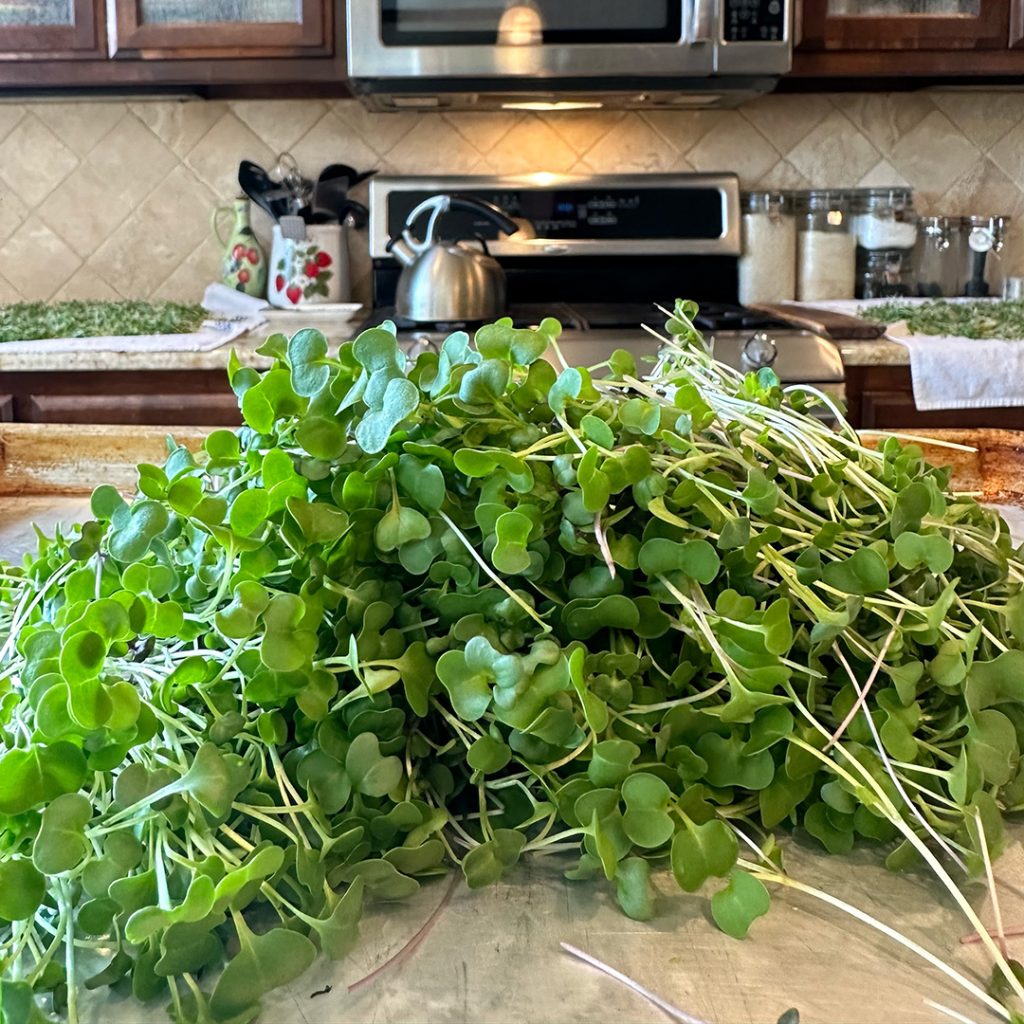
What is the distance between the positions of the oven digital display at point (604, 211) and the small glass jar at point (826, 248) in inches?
8.9

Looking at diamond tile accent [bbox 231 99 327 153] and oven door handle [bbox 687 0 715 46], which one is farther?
diamond tile accent [bbox 231 99 327 153]

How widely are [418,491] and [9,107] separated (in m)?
2.72

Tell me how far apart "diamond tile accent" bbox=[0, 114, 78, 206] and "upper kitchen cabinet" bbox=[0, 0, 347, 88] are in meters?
0.38

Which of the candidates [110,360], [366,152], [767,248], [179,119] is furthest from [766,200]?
[110,360]

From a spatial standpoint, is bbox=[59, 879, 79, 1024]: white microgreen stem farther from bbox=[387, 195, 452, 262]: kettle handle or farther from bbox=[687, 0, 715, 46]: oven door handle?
bbox=[687, 0, 715, 46]: oven door handle

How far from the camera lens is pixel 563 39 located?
2.25 meters

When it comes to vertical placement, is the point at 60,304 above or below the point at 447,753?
above

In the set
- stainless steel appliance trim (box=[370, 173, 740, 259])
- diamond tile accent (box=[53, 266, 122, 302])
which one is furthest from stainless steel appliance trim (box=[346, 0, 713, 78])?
diamond tile accent (box=[53, 266, 122, 302])

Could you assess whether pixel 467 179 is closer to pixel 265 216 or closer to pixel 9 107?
pixel 265 216

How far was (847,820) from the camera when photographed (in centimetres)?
47

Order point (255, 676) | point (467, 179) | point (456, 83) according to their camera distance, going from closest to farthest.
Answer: point (255, 676) < point (456, 83) < point (467, 179)

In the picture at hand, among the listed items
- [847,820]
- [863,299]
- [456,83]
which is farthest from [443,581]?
[863,299]

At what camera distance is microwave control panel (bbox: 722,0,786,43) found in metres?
2.22

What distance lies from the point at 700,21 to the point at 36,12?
1.41m
